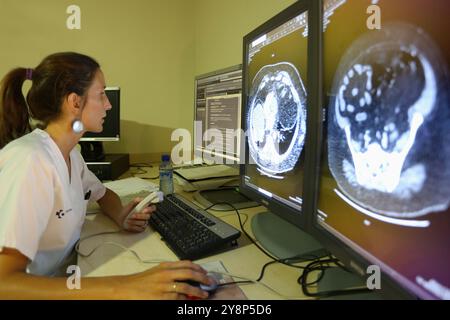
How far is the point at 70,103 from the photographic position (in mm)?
709

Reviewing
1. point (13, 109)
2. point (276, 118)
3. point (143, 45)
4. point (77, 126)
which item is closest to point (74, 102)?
point (77, 126)

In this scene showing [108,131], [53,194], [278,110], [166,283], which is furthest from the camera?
[108,131]

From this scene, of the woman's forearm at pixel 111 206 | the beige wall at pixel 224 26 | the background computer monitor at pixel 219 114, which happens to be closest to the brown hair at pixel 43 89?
the woman's forearm at pixel 111 206

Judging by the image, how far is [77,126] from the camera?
0.73m

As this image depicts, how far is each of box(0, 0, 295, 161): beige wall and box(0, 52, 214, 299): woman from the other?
924 mm

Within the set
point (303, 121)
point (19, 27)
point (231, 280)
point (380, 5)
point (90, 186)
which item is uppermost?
point (19, 27)

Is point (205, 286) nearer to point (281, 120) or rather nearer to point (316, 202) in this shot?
point (316, 202)

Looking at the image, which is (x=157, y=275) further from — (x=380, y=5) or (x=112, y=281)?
(x=380, y=5)

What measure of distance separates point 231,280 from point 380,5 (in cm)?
52

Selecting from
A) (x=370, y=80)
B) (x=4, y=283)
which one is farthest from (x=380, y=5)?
(x=4, y=283)

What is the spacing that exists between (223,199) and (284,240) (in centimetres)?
39

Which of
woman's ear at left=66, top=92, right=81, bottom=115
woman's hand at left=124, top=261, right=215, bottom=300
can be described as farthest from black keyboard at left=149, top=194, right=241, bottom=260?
woman's ear at left=66, top=92, right=81, bottom=115

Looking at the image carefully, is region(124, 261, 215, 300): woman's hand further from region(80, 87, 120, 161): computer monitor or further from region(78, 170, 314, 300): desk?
region(80, 87, 120, 161): computer monitor

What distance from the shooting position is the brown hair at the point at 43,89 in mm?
696
